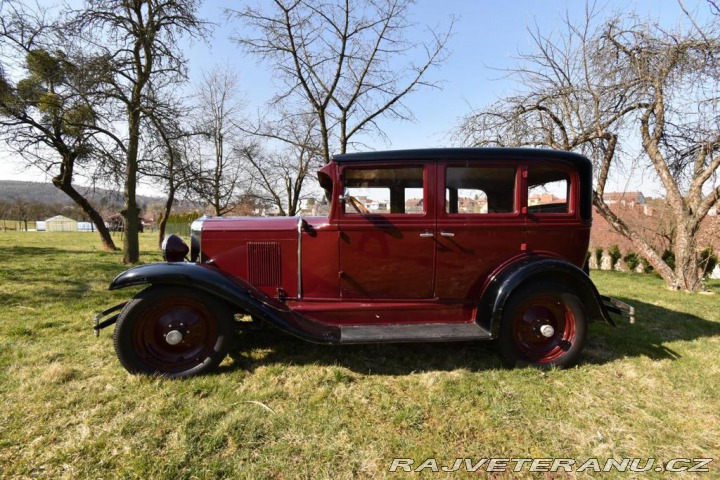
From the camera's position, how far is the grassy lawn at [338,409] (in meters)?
2.01

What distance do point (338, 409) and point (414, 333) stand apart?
95 cm

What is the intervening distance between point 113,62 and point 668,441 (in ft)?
38.1

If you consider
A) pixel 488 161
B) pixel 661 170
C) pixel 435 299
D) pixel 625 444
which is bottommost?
pixel 625 444

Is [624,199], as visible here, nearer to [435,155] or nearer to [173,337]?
[435,155]

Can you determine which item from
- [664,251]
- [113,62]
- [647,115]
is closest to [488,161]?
[647,115]

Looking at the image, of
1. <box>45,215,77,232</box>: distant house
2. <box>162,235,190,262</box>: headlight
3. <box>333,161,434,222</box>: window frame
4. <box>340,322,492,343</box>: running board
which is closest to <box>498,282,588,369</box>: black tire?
<box>340,322,492,343</box>: running board

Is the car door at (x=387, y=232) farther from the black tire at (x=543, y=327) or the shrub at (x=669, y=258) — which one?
the shrub at (x=669, y=258)

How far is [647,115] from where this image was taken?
24.0 feet

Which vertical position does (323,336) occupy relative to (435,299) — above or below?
below

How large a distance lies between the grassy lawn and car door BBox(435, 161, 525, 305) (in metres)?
0.81

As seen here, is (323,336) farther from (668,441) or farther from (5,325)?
(5,325)

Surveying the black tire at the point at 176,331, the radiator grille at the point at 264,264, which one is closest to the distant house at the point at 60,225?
the black tire at the point at 176,331

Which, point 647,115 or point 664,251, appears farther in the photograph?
point 664,251

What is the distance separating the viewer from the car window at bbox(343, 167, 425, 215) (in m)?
3.19
